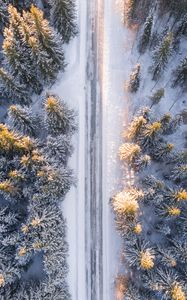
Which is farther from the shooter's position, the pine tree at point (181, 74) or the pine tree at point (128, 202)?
the pine tree at point (181, 74)

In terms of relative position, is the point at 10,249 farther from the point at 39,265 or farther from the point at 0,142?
the point at 0,142

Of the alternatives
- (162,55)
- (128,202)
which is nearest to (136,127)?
(128,202)

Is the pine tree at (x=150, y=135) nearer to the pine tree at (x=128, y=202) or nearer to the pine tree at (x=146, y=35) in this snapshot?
the pine tree at (x=128, y=202)

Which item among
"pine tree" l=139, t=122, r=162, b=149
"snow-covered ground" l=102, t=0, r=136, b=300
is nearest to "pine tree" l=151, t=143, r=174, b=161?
"pine tree" l=139, t=122, r=162, b=149

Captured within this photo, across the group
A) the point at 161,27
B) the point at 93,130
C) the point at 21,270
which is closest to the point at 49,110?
the point at 93,130

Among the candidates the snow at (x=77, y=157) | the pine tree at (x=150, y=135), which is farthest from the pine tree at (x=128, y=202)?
the pine tree at (x=150, y=135)

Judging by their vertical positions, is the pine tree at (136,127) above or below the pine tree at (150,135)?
above
